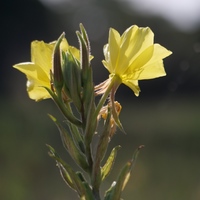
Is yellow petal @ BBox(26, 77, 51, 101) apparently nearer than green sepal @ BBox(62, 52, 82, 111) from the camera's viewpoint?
No

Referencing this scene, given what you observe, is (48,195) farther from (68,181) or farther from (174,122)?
(174,122)

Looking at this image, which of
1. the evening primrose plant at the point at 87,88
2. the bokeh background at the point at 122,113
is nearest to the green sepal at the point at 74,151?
the evening primrose plant at the point at 87,88

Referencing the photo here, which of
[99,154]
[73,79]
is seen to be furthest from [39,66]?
[99,154]

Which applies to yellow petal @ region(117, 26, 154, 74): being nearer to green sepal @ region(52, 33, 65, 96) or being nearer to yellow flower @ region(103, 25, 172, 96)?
yellow flower @ region(103, 25, 172, 96)

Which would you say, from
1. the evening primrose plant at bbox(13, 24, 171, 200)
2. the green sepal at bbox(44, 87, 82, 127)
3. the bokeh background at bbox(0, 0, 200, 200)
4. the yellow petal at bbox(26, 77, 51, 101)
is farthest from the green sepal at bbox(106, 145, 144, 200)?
the bokeh background at bbox(0, 0, 200, 200)

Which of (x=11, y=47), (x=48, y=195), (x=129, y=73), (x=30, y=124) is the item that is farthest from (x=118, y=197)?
(x=11, y=47)

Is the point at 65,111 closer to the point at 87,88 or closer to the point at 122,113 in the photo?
the point at 87,88
